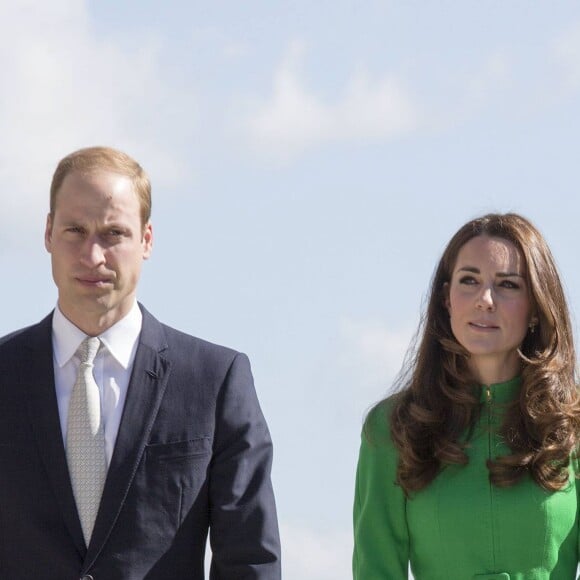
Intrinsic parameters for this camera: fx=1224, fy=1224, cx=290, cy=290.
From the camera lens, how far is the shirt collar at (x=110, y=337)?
4844 mm

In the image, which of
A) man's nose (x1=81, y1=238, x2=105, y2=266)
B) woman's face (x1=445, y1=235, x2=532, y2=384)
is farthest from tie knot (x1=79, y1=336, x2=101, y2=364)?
woman's face (x1=445, y1=235, x2=532, y2=384)

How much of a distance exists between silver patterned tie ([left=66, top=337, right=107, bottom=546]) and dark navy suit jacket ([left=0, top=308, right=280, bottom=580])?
0.04 m

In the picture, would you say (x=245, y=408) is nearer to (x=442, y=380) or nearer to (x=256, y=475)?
(x=256, y=475)

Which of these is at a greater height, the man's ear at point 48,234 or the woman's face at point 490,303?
the man's ear at point 48,234

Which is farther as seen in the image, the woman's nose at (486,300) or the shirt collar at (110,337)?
the woman's nose at (486,300)

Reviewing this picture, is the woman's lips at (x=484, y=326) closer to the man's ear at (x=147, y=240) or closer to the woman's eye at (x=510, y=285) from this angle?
the woman's eye at (x=510, y=285)

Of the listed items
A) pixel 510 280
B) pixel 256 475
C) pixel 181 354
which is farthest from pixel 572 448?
pixel 181 354

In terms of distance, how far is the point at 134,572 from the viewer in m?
4.71

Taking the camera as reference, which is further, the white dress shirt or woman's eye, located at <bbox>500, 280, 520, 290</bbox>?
woman's eye, located at <bbox>500, 280, 520, 290</bbox>

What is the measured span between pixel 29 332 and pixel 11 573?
977 mm

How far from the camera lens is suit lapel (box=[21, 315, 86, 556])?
4.68 metres

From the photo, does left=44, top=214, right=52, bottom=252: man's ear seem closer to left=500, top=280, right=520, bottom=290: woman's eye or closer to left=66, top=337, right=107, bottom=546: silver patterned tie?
left=66, top=337, right=107, bottom=546: silver patterned tie

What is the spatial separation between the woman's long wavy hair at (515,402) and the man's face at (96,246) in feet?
4.39

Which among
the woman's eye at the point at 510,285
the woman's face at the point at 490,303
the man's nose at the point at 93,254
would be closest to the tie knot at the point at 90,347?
the man's nose at the point at 93,254
